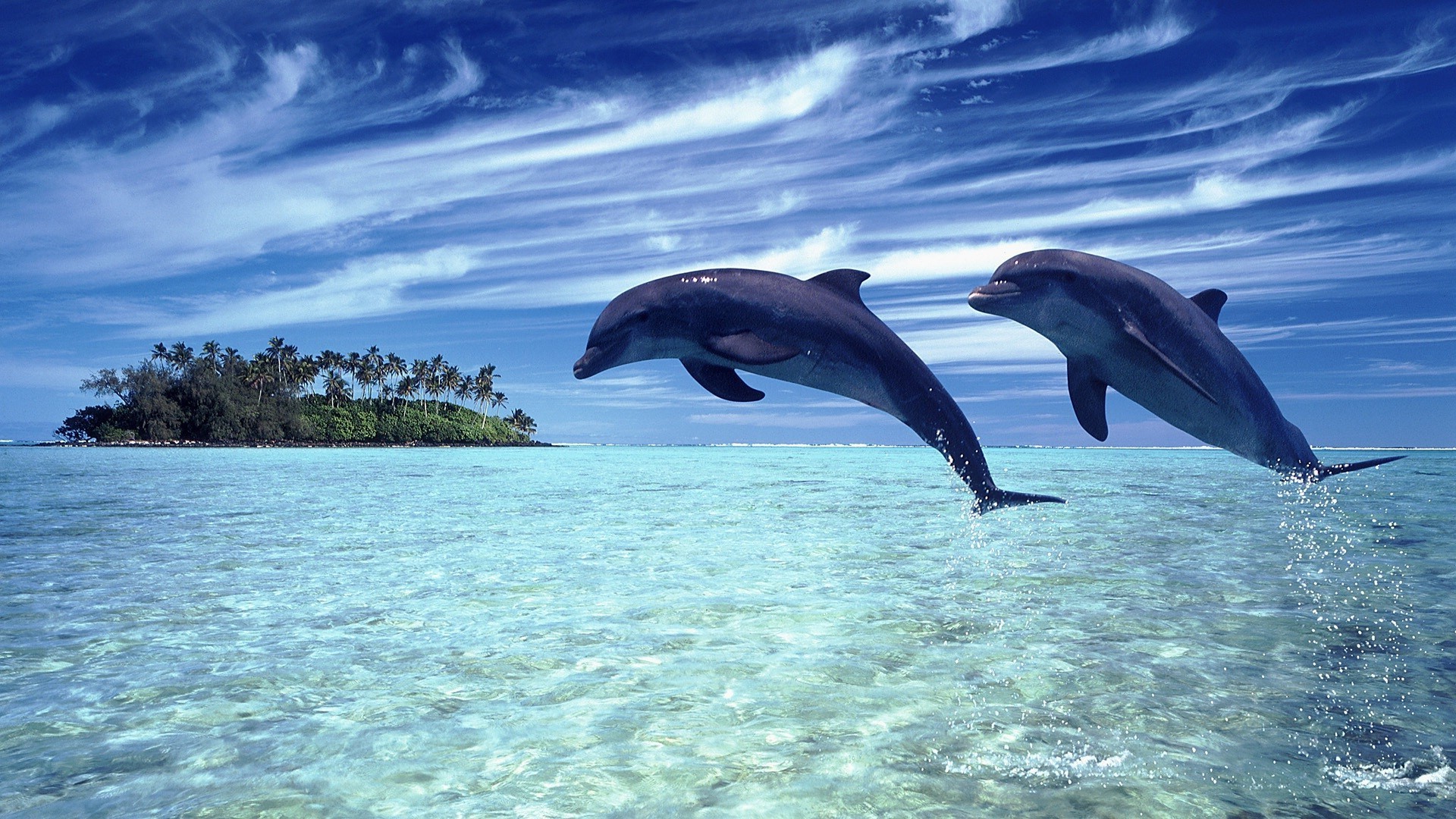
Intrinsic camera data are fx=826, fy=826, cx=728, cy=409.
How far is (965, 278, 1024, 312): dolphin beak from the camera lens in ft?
12.2

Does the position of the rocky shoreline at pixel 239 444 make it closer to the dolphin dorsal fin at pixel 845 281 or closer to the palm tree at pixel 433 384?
the palm tree at pixel 433 384

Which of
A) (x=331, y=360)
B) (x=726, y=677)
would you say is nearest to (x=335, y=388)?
(x=331, y=360)

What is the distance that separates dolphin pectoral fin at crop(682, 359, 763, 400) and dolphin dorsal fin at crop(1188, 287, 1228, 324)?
3.60 m

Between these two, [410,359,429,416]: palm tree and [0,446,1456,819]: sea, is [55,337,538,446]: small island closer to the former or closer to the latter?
[410,359,429,416]: palm tree

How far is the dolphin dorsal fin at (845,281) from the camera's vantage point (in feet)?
13.2

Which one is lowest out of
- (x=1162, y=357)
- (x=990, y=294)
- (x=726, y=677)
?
(x=726, y=677)

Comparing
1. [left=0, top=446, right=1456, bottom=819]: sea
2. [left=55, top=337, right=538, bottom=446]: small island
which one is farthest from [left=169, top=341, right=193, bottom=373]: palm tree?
[left=0, top=446, right=1456, bottom=819]: sea

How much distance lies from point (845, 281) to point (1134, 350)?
148 cm

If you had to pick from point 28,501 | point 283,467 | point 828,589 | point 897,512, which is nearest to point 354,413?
point 283,467

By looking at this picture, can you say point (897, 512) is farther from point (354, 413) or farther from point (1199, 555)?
point (354, 413)

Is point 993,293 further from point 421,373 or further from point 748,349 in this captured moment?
point 421,373

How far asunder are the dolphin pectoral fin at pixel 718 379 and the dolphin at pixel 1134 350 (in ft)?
3.73

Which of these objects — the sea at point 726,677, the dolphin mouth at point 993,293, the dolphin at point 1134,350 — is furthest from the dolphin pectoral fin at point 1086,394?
the sea at point 726,677

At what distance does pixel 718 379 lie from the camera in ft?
12.2
